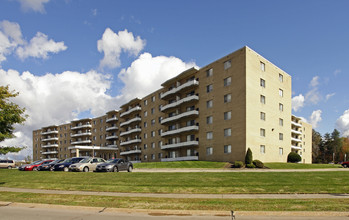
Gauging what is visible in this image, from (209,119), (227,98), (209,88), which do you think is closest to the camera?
(227,98)

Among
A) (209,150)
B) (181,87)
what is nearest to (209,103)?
(181,87)

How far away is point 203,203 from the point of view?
31.9 feet

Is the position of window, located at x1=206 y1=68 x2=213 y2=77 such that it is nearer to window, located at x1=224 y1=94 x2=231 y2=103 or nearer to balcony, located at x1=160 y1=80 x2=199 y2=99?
balcony, located at x1=160 y1=80 x2=199 y2=99

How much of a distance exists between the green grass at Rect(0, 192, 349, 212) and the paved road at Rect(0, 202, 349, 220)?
0.48 metres

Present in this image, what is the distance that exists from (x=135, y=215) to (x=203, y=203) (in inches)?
104

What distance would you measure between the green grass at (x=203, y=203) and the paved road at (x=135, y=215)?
0.48 metres

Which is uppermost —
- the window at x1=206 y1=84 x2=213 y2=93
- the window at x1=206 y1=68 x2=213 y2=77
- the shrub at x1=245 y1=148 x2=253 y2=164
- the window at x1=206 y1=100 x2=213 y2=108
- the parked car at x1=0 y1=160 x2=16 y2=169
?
the window at x1=206 y1=68 x2=213 y2=77

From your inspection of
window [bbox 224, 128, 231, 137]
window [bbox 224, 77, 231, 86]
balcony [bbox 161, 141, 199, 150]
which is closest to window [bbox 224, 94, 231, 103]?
window [bbox 224, 77, 231, 86]

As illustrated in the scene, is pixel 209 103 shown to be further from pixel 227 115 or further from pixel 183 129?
pixel 183 129

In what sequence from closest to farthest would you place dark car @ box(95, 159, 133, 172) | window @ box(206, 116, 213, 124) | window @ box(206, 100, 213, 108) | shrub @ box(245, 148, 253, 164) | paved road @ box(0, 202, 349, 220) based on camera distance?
1. paved road @ box(0, 202, 349, 220)
2. dark car @ box(95, 159, 133, 172)
3. shrub @ box(245, 148, 253, 164)
4. window @ box(206, 116, 213, 124)
5. window @ box(206, 100, 213, 108)

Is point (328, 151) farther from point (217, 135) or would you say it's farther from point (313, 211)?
point (313, 211)

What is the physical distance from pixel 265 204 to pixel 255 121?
97.4 feet

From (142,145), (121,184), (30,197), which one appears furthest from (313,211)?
(142,145)

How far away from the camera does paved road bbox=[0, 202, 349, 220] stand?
8023 mm
